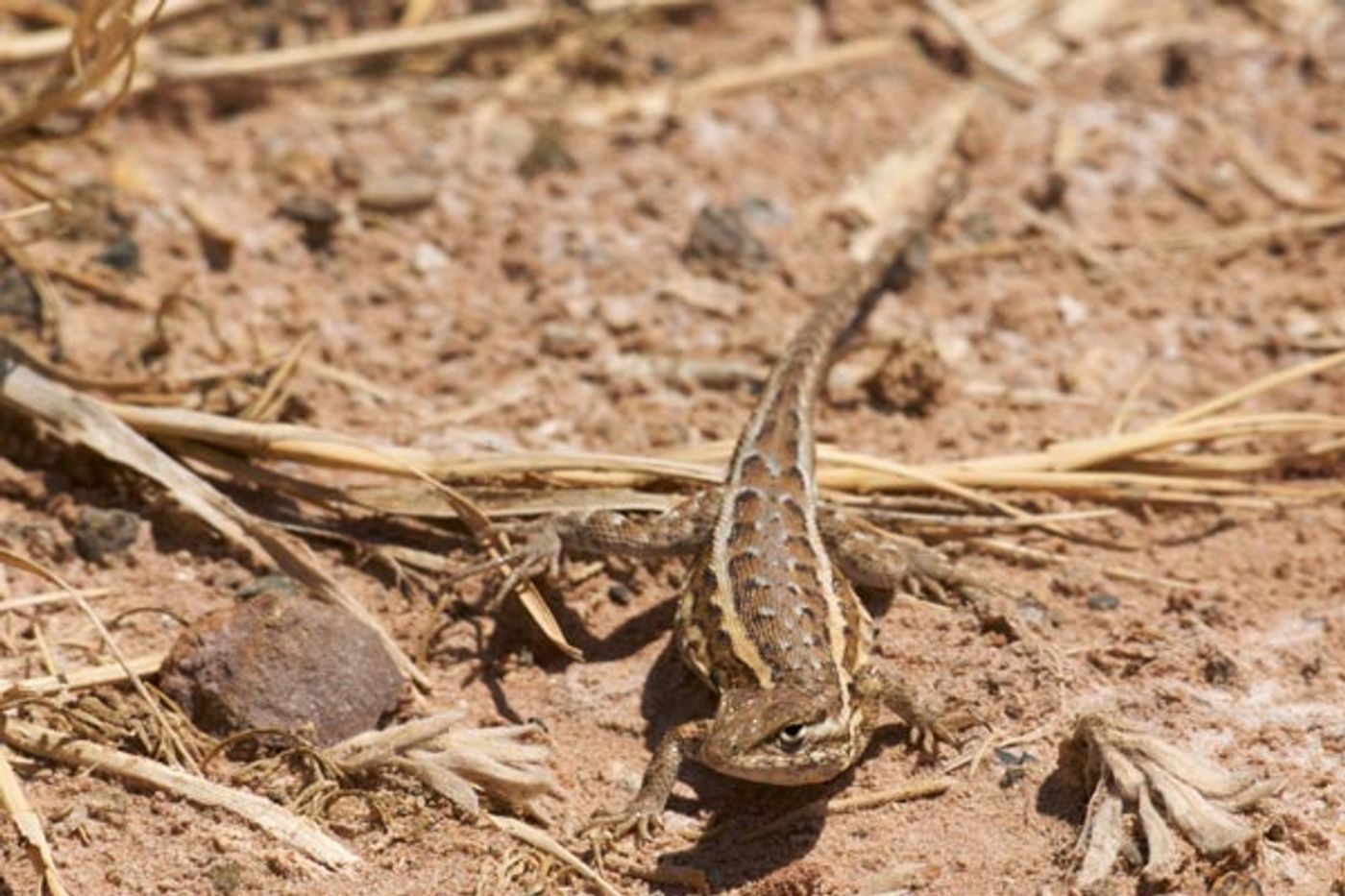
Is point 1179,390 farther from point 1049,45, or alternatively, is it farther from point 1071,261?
point 1049,45

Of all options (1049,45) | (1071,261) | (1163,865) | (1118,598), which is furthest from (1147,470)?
(1049,45)

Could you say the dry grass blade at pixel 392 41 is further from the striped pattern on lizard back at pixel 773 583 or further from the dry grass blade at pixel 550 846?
the dry grass blade at pixel 550 846

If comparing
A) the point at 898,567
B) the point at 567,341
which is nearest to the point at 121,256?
the point at 567,341

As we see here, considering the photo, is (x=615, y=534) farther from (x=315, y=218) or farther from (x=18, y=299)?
(x=18, y=299)

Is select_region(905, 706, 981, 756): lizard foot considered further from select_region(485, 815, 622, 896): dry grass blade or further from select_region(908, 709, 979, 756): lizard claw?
select_region(485, 815, 622, 896): dry grass blade

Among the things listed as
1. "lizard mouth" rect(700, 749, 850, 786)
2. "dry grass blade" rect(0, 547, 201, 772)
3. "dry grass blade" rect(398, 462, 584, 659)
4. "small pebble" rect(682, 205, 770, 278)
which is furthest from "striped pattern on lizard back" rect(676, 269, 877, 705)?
"dry grass blade" rect(0, 547, 201, 772)
